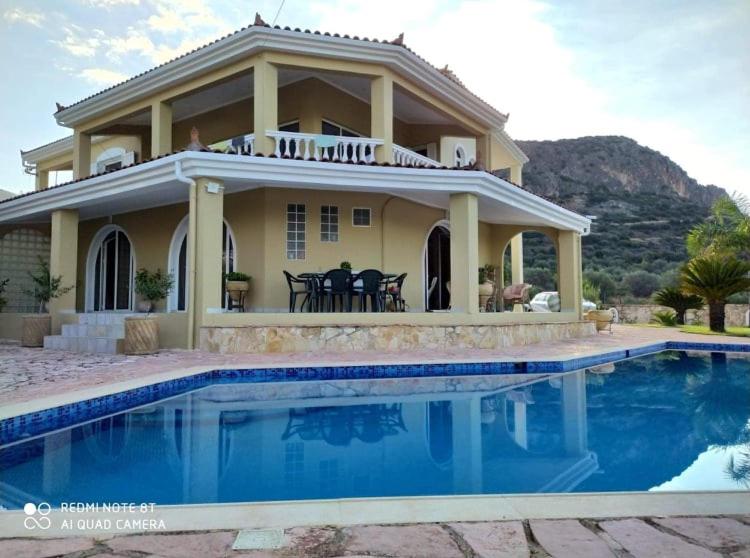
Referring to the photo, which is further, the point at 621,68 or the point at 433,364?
the point at 621,68

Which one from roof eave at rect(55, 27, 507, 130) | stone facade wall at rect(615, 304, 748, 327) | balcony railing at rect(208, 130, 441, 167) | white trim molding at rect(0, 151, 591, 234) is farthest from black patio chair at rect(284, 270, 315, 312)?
stone facade wall at rect(615, 304, 748, 327)

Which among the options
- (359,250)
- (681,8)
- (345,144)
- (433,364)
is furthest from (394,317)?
(681,8)

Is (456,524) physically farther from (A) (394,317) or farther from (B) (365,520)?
(A) (394,317)

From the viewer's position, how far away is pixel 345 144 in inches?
436

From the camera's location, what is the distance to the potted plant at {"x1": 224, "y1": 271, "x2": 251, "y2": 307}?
10.8 m

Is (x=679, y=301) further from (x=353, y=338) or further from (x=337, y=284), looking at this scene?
(x=353, y=338)

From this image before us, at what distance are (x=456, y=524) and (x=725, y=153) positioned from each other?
19.0 m

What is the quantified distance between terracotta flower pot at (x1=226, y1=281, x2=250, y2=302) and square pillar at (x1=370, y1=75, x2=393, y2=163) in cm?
405

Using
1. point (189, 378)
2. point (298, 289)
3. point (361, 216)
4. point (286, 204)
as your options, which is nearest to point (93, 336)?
point (298, 289)

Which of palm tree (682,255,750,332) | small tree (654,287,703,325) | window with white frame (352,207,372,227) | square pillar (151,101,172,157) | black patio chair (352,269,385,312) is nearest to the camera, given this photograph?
black patio chair (352,269,385,312)

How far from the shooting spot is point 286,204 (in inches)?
453

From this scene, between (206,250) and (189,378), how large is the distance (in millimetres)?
3046

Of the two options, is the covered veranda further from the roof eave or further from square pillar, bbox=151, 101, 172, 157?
the roof eave

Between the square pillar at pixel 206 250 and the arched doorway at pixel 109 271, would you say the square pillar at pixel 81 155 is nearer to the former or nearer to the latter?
the arched doorway at pixel 109 271
